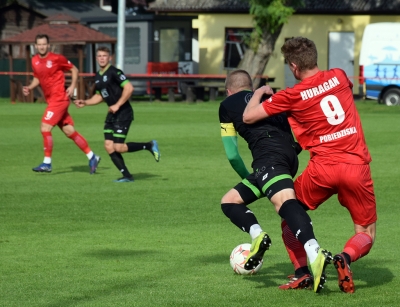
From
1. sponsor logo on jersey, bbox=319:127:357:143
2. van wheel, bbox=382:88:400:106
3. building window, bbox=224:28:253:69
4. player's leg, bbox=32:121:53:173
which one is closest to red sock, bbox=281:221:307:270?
sponsor logo on jersey, bbox=319:127:357:143

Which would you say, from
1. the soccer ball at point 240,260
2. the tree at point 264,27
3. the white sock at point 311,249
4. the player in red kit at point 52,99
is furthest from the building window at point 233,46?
the white sock at point 311,249

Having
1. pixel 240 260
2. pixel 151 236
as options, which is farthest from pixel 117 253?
pixel 240 260

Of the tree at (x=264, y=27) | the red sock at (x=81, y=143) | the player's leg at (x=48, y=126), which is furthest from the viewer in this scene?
the tree at (x=264, y=27)

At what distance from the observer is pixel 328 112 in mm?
6445

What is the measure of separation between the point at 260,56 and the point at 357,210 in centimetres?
3184

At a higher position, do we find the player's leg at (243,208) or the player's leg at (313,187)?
the player's leg at (313,187)

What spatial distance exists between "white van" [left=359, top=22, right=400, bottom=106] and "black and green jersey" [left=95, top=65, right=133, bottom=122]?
20.8 meters

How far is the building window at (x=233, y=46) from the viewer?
4553cm

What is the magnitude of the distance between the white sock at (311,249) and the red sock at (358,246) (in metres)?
0.31

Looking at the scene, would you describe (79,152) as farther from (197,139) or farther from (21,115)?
(21,115)

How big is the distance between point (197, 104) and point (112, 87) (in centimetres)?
2056

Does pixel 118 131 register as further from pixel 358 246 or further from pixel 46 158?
pixel 358 246

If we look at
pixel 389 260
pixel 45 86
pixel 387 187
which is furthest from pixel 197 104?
pixel 389 260

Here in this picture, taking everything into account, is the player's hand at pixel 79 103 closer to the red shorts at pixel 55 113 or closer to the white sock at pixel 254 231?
the red shorts at pixel 55 113
